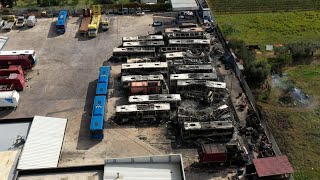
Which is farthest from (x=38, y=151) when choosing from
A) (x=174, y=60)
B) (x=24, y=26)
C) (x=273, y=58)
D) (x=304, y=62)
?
(x=304, y=62)

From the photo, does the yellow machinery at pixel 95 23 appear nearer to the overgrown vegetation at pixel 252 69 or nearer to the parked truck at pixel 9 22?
the parked truck at pixel 9 22

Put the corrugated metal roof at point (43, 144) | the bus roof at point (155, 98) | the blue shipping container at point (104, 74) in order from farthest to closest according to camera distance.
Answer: the blue shipping container at point (104, 74) → the bus roof at point (155, 98) → the corrugated metal roof at point (43, 144)

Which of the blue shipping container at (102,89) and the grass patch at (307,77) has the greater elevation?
the blue shipping container at (102,89)

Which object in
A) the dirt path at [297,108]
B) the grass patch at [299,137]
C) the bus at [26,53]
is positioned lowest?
the grass patch at [299,137]

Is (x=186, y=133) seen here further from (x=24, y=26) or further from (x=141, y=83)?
(x=24, y=26)

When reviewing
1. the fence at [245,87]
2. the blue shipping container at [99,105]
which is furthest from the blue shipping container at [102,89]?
the fence at [245,87]

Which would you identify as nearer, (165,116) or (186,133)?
(186,133)
